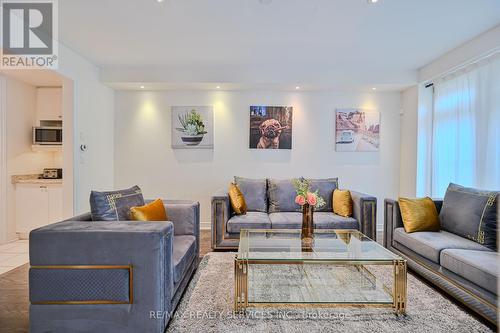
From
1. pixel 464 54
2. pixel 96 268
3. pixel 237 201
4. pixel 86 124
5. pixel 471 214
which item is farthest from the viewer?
pixel 86 124

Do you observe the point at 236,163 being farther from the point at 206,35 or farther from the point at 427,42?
the point at 427,42

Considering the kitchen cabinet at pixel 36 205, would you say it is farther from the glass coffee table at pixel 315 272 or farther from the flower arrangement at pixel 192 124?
the glass coffee table at pixel 315 272

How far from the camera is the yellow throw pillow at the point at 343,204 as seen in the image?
3.76 meters

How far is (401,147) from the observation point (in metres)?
4.77

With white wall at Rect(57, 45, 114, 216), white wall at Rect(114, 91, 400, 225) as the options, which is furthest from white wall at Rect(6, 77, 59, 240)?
white wall at Rect(114, 91, 400, 225)

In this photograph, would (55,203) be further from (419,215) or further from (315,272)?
(419,215)

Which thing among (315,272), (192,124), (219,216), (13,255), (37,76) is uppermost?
(37,76)

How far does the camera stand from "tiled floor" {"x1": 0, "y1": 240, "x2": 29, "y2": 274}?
320cm

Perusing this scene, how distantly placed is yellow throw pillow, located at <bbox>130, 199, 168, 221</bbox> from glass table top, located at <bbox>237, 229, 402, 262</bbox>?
81 centimetres

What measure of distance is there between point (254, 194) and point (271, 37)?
2.14 m

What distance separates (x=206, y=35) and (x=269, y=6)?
922 millimetres

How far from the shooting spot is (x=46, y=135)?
4.32 meters

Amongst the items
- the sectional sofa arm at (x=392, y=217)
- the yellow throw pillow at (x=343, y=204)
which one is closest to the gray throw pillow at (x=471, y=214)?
the sectional sofa arm at (x=392, y=217)

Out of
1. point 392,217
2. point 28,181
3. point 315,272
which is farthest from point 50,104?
point 392,217
